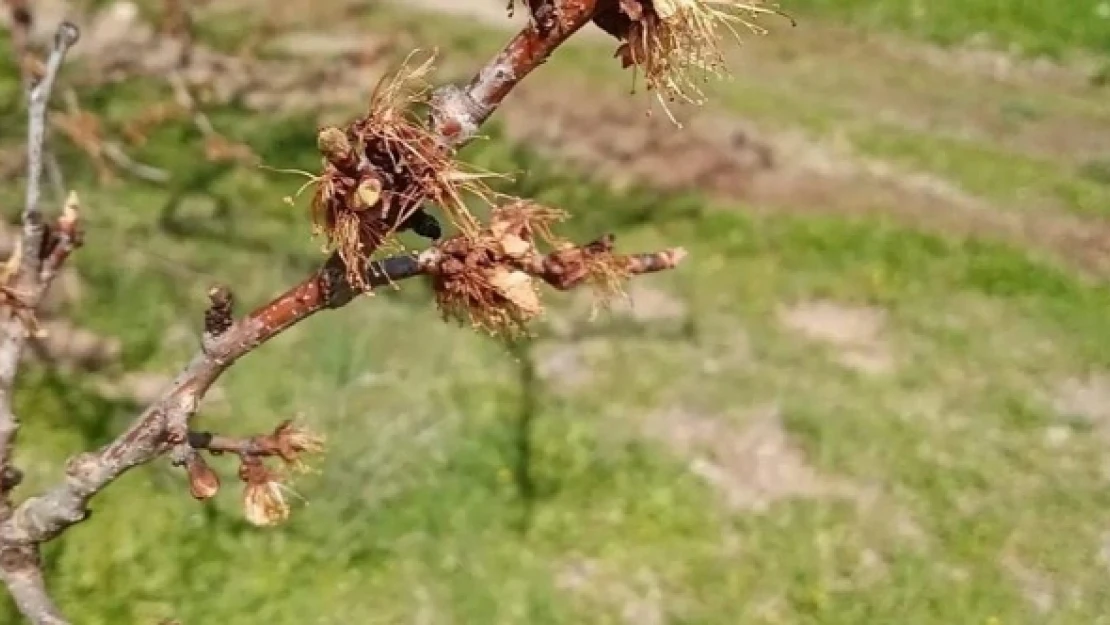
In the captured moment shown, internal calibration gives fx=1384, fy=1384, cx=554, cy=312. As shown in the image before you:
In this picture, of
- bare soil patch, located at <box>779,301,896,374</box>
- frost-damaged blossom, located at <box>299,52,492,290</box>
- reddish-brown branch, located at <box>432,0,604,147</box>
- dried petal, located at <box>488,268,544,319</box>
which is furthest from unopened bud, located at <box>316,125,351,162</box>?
bare soil patch, located at <box>779,301,896,374</box>

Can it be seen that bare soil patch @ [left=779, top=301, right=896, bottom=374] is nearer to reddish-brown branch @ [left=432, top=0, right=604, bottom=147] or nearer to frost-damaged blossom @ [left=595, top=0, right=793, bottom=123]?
frost-damaged blossom @ [left=595, top=0, right=793, bottom=123]

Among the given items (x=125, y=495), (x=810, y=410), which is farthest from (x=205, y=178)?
(x=810, y=410)

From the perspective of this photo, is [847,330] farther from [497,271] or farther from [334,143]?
[334,143]

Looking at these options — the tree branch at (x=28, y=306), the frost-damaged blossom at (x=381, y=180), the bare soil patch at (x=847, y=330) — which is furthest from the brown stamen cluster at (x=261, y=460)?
→ the bare soil patch at (x=847, y=330)

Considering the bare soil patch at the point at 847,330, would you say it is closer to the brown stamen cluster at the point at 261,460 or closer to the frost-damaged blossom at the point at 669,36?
the brown stamen cluster at the point at 261,460

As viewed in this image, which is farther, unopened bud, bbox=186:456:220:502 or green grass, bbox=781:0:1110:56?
green grass, bbox=781:0:1110:56

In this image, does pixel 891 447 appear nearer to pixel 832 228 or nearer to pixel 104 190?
pixel 832 228

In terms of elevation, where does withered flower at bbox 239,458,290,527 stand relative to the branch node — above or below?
below
